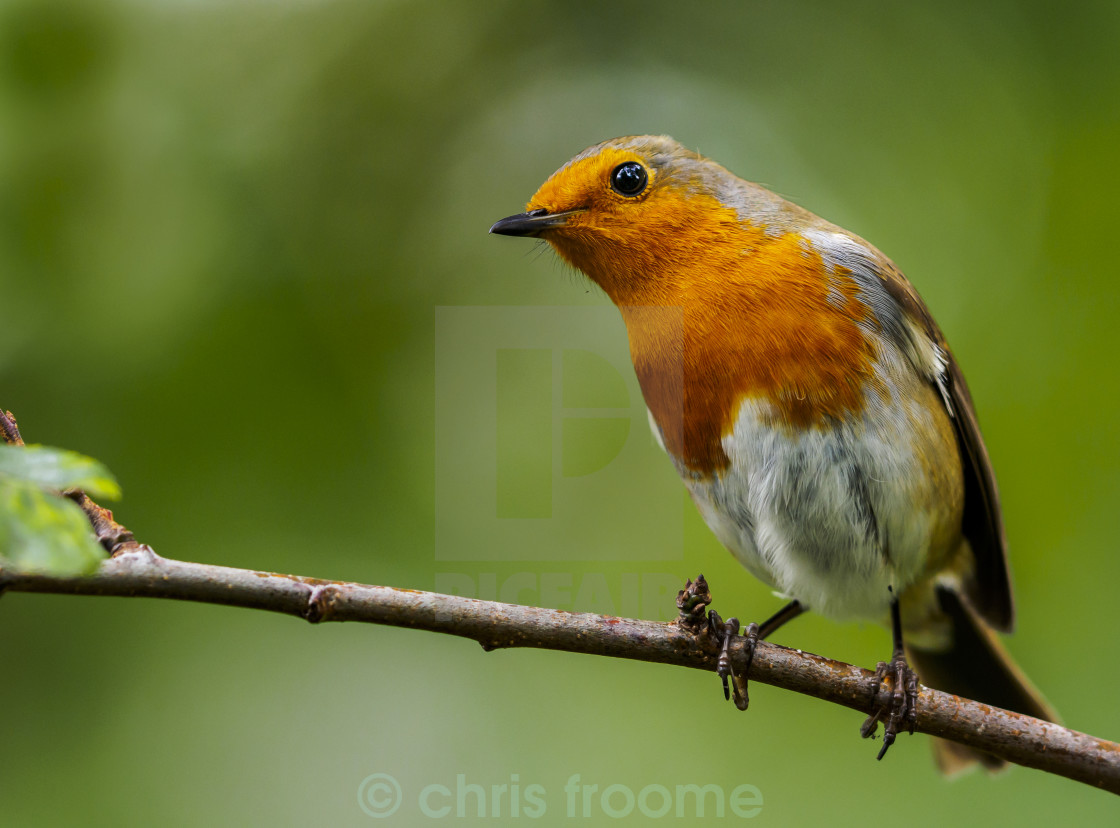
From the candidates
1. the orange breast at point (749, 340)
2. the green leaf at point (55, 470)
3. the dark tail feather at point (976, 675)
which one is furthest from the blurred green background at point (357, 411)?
the green leaf at point (55, 470)

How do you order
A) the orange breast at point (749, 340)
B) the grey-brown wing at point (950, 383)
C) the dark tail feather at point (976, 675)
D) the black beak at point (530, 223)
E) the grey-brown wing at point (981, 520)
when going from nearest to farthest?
1. the orange breast at point (749, 340)
2. the grey-brown wing at point (950, 383)
3. the black beak at point (530, 223)
4. the grey-brown wing at point (981, 520)
5. the dark tail feather at point (976, 675)

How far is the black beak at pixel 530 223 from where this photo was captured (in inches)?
121

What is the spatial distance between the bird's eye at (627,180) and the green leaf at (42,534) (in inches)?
95.1

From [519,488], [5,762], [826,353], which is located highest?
[826,353]

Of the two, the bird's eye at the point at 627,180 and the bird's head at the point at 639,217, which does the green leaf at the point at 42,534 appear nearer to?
the bird's head at the point at 639,217

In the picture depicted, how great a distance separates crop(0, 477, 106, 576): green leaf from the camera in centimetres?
98

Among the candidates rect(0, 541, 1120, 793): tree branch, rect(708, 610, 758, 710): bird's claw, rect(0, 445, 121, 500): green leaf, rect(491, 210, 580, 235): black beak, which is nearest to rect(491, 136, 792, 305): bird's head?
rect(491, 210, 580, 235): black beak

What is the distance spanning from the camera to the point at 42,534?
1.01m

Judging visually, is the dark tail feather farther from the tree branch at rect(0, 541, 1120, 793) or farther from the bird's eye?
the bird's eye

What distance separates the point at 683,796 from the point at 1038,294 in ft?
10.3

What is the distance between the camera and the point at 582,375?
16.7ft

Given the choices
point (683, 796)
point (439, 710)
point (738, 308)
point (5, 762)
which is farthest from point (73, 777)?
point (738, 308)

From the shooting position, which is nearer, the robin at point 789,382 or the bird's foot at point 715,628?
the bird's foot at point 715,628

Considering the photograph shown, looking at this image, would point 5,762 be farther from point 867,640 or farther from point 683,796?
point 867,640
